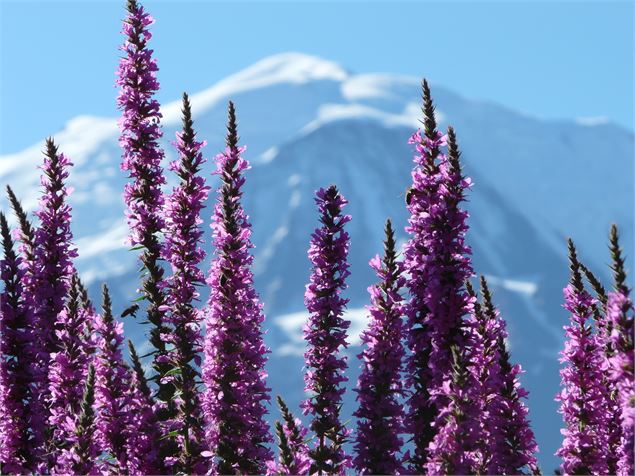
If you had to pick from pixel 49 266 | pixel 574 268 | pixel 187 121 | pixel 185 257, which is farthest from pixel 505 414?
pixel 49 266

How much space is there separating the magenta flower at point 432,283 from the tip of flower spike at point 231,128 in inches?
150

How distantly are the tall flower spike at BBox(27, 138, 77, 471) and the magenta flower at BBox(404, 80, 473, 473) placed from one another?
20.7 feet

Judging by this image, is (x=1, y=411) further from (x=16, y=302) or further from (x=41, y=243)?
(x=41, y=243)

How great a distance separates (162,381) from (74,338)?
5.81 ft

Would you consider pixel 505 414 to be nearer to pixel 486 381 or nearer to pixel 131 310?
pixel 486 381

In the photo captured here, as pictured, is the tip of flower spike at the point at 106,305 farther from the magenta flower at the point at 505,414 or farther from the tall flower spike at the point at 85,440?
the magenta flower at the point at 505,414

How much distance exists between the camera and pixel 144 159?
2100 centimetres

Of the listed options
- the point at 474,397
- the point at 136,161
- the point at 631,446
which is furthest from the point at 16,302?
the point at 631,446

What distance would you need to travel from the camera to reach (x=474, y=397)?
1497 centimetres

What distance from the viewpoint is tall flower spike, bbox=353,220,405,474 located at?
54.8ft

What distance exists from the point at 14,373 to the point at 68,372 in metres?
1.13

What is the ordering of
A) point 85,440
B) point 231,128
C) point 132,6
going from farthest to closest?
point 132,6 → point 231,128 → point 85,440

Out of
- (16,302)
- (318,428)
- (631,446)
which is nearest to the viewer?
(631,446)

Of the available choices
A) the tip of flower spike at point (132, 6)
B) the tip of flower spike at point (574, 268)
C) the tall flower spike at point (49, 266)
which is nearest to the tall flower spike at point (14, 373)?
the tall flower spike at point (49, 266)
